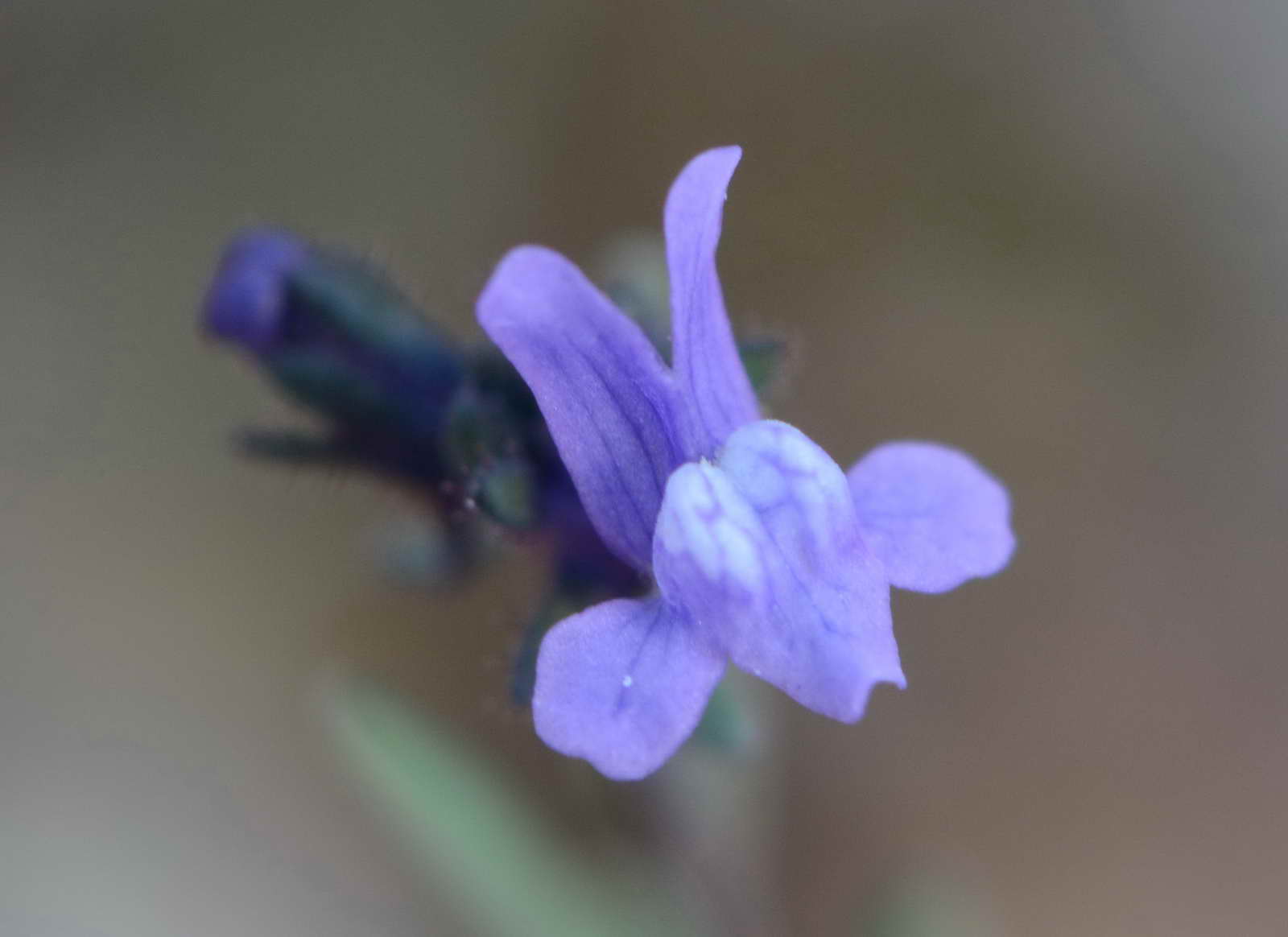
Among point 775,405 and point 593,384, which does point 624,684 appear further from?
point 775,405

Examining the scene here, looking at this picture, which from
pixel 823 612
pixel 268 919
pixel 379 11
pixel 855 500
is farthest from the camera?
pixel 379 11

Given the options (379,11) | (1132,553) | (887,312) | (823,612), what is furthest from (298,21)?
(823,612)

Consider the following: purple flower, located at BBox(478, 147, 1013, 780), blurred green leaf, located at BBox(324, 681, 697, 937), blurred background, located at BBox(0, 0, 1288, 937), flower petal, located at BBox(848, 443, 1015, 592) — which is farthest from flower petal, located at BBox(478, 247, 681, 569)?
blurred background, located at BBox(0, 0, 1288, 937)

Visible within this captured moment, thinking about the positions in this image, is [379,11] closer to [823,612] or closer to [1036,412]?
[1036,412]

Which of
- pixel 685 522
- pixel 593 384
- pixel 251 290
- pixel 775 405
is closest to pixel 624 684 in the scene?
pixel 685 522

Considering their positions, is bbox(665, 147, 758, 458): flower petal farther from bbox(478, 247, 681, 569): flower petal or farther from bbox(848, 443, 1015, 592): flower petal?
bbox(848, 443, 1015, 592): flower petal

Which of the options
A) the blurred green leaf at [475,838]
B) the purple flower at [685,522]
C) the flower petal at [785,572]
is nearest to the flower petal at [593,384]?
the purple flower at [685,522]
